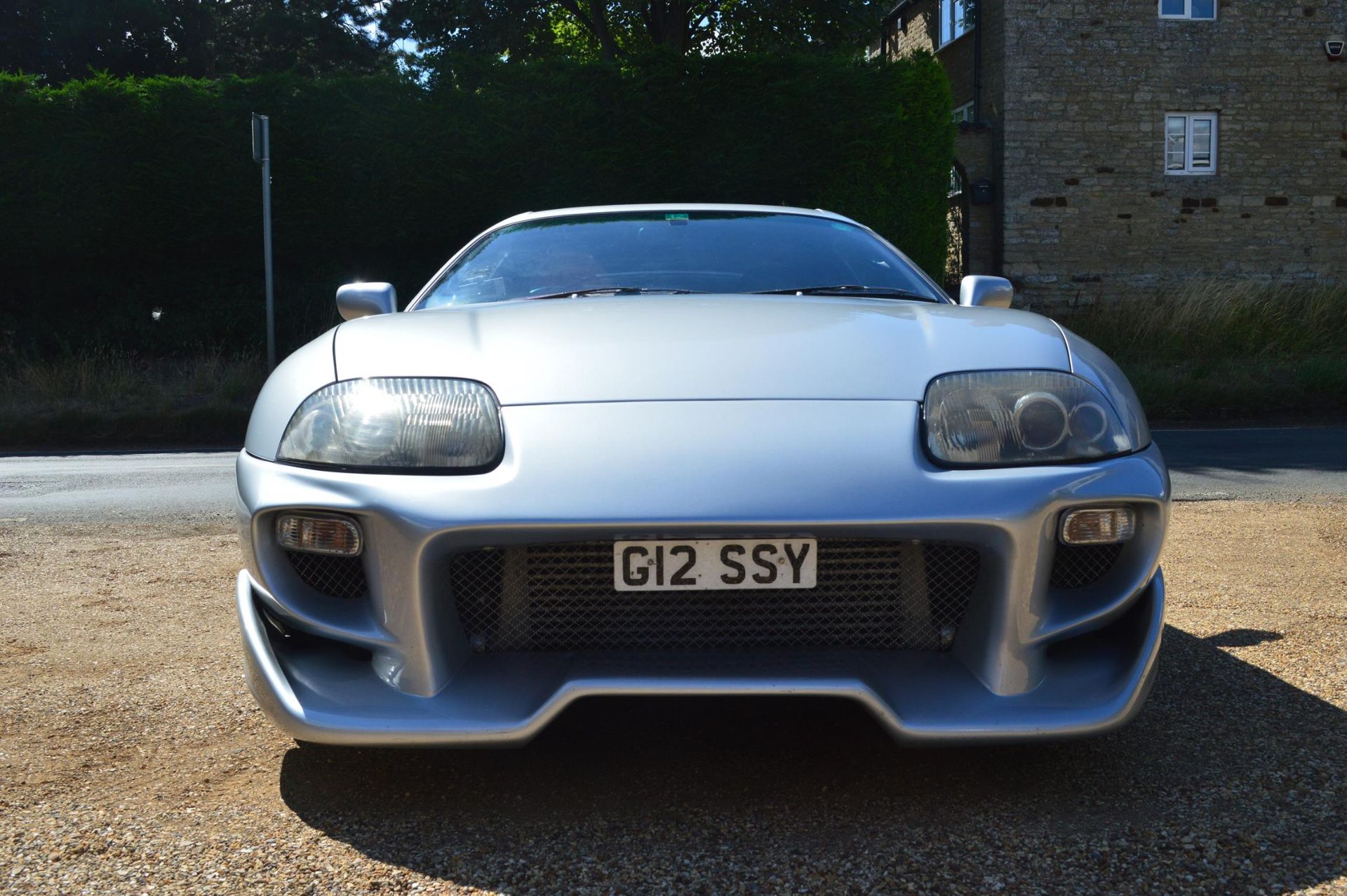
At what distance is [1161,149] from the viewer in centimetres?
1933

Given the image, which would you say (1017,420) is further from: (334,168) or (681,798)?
(334,168)

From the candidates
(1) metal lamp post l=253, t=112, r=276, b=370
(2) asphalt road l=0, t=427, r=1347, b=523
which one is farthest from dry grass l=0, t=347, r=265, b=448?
(2) asphalt road l=0, t=427, r=1347, b=523

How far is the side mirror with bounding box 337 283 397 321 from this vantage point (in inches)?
128

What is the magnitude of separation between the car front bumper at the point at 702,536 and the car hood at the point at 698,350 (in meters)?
0.07

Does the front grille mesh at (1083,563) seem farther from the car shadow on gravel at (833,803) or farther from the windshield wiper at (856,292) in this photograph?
the windshield wiper at (856,292)

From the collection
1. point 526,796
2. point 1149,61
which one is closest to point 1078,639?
point 526,796

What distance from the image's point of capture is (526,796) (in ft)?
7.11

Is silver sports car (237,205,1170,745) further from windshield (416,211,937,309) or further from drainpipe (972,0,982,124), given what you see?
drainpipe (972,0,982,124)

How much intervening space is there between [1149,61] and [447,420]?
1973 cm

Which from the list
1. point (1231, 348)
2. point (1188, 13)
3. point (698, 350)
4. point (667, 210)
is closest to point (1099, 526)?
point (698, 350)

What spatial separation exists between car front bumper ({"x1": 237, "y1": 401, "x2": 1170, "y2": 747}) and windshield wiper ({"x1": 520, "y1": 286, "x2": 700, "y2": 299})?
0.86m

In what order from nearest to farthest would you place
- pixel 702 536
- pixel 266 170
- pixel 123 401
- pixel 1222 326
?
pixel 702 536
pixel 266 170
pixel 123 401
pixel 1222 326

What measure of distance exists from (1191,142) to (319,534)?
20.1m

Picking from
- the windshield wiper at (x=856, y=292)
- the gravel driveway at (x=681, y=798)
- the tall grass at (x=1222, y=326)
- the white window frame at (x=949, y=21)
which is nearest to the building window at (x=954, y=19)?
the white window frame at (x=949, y=21)
